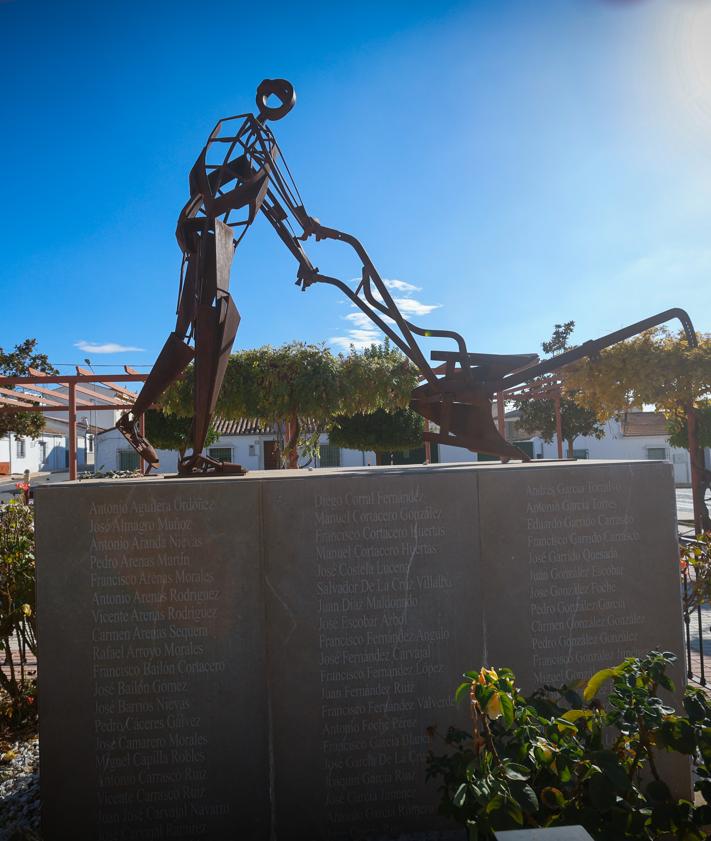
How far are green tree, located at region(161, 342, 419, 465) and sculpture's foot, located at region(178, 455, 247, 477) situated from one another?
5.82 meters

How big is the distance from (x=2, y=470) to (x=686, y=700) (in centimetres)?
3488

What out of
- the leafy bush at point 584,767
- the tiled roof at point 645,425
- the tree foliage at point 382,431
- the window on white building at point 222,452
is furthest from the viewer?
the tiled roof at point 645,425

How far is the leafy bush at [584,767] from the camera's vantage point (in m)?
1.40

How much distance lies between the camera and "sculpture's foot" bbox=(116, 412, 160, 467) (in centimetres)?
370

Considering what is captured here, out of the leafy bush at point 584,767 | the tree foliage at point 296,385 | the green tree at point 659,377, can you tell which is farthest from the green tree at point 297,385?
the leafy bush at point 584,767

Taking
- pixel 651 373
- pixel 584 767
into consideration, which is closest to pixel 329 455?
pixel 651 373

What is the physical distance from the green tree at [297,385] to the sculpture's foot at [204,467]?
582 centimetres

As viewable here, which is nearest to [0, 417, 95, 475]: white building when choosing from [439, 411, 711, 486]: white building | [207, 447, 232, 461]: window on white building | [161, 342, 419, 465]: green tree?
[207, 447, 232, 461]: window on white building

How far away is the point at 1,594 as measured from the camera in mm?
3680

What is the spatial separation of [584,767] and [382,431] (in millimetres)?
16784

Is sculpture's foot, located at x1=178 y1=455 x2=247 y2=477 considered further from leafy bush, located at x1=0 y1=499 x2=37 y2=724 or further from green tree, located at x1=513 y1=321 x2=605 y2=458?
green tree, located at x1=513 y1=321 x2=605 y2=458

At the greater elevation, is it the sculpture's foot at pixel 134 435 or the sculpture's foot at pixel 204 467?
the sculpture's foot at pixel 134 435

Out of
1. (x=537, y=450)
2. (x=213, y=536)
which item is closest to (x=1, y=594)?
(x=213, y=536)

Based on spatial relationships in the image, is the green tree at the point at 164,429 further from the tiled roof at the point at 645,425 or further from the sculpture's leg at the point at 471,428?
the tiled roof at the point at 645,425
